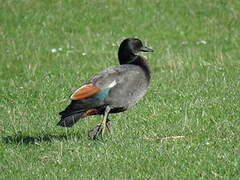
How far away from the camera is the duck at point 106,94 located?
6.54 m

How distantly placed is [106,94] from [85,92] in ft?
0.96

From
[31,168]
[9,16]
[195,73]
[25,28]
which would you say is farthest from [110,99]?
[9,16]

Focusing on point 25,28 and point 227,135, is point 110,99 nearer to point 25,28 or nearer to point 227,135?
point 227,135

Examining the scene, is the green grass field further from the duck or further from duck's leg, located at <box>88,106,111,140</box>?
the duck

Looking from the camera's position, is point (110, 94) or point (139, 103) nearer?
point (110, 94)

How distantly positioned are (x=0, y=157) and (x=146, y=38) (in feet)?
27.7

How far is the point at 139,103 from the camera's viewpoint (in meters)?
8.72

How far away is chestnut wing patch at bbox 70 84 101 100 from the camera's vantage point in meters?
6.52

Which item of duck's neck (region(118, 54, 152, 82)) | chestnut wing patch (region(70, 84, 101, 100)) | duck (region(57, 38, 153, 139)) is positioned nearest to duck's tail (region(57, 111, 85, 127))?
duck (region(57, 38, 153, 139))

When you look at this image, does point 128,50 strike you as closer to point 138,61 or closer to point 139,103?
point 138,61

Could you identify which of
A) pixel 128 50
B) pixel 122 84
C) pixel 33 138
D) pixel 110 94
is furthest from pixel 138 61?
pixel 33 138

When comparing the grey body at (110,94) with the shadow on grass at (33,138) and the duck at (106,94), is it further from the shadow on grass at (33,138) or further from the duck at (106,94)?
the shadow on grass at (33,138)

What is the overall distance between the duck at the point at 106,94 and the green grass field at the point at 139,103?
0.86 feet

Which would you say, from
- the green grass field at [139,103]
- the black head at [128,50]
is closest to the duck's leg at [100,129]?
the green grass field at [139,103]
